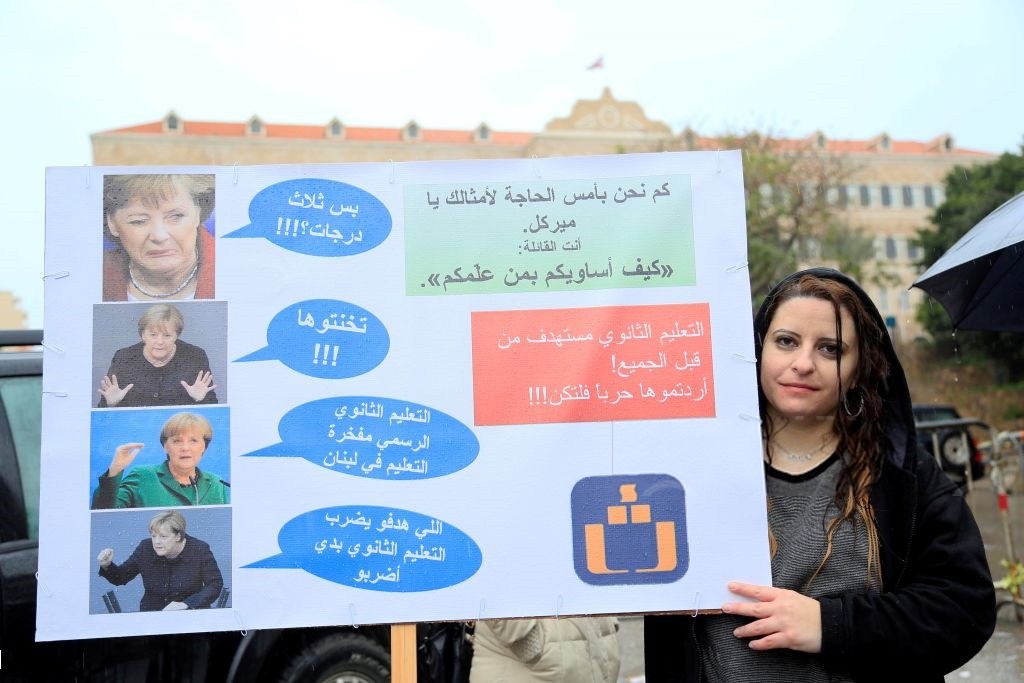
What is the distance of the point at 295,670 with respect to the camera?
3869 millimetres

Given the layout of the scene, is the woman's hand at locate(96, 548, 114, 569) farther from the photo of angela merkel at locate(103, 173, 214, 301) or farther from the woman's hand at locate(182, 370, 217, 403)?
the photo of angela merkel at locate(103, 173, 214, 301)

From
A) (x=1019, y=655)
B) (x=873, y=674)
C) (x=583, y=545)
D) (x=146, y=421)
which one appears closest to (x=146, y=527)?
(x=146, y=421)

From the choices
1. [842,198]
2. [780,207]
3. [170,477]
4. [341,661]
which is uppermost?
[842,198]

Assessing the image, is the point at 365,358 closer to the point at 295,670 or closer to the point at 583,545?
the point at 583,545

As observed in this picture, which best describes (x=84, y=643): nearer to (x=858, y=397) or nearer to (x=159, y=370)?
(x=159, y=370)

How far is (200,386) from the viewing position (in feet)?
7.14

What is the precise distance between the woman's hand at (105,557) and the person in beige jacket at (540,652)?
3.94 ft

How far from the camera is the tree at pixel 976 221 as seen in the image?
103 ft

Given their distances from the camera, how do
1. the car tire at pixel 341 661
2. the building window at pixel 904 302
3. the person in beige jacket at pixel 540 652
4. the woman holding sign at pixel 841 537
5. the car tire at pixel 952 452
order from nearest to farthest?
the woman holding sign at pixel 841 537 → the person in beige jacket at pixel 540 652 → the car tire at pixel 341 661 → the car tire at pixel 952 452 → the building window at pixel 904 302

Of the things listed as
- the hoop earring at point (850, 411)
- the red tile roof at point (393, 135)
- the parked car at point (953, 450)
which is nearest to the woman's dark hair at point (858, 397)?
the hoop earring at point (850, 411)

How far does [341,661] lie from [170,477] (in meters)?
2.11

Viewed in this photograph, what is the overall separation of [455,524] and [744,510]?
69 centimetres

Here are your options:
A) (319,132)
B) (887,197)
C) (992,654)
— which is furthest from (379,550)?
(887,197)

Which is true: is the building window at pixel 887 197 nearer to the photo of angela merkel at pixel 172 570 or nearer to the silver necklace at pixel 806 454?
the silver necklace at pixel 806 454
